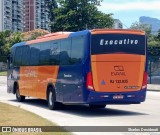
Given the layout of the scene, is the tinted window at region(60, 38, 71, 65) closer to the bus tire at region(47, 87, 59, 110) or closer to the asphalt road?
the bus tire at region(47, 87, 59, 110)

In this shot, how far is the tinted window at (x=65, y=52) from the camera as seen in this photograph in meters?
18.9

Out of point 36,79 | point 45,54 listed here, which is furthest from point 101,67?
point 36,79

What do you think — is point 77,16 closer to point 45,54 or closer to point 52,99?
point 45,54

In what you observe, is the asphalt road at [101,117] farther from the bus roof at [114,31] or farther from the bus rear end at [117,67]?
the bus roof at [114,31]

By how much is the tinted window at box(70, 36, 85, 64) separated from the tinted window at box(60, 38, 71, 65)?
0.39 m

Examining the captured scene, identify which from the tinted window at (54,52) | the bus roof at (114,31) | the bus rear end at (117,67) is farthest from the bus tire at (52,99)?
the bus roof at (114,31)

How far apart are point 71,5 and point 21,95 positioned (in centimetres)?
6533

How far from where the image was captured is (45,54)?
21422mm

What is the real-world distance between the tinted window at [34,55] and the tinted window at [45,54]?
0.61 m

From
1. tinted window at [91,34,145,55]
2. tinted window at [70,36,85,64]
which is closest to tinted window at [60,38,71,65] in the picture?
tinted window at [70,36,85,64]

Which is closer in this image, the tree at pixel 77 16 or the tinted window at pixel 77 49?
the tinted window at pixel 77 49

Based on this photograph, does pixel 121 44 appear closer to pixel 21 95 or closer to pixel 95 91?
pixel 95 91

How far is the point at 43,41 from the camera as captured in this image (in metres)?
21.7

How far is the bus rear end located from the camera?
17.6 m
